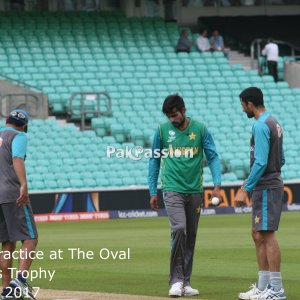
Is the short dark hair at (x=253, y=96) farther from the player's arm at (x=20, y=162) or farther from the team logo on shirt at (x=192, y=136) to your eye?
the player's arm at (x=20, y=162)

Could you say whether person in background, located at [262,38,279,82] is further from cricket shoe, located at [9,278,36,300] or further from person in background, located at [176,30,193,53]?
cricket shoe, located at [9,278,36,300]

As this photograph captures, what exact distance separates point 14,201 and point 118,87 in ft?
81.3

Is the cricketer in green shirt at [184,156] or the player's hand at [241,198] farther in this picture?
the cricketer in green shirt at [184,156]

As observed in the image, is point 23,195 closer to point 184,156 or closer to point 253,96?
point 184,156

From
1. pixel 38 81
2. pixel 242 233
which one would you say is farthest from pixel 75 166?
pixel 242 233

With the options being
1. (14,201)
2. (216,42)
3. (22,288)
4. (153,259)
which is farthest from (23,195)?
(216,42)

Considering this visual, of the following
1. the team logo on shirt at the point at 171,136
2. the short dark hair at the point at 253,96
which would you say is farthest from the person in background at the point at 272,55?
the short dark hair at the point at 253,96

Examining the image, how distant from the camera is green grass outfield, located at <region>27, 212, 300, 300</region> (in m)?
13.4

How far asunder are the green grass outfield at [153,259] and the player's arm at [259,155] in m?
1.29

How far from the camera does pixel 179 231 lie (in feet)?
41.3

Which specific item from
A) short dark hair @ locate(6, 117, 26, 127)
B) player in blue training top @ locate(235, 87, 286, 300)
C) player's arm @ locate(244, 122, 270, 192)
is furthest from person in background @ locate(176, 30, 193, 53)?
player's arm @ locate(244, 122, 270, 192)

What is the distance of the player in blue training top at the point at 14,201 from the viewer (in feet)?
39.5

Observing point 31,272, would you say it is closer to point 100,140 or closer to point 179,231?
point 179,231

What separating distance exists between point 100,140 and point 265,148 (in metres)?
21.7
